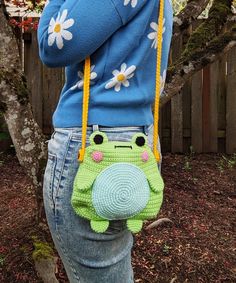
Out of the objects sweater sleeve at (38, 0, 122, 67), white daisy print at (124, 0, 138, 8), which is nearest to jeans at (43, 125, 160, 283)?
sweater sleeve at (38, 0, 122, 67)

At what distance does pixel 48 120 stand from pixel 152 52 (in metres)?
4.87

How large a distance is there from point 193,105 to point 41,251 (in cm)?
382

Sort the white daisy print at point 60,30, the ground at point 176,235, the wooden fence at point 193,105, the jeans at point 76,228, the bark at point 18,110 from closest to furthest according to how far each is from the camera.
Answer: the white daisy print at point 60,30
the jeans at point 76,228
the bark at point 18,110
the ground at point 176,235
the wooden fence at point 193,105

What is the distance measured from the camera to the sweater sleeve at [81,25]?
1.41 metres

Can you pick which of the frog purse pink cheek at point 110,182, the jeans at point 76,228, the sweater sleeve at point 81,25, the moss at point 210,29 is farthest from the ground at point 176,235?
the sweater sleeve at point 81,25

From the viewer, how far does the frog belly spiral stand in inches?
57.3

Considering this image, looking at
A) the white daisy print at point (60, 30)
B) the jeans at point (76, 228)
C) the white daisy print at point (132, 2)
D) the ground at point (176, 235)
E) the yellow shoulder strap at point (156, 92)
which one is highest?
the white daisy print at point (132, 2)

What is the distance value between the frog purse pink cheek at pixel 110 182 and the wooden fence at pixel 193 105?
16.0 feet

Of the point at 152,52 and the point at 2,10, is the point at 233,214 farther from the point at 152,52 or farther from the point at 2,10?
the point at 152,52

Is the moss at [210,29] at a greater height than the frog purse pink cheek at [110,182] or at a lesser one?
greater

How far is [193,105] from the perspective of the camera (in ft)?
20.9

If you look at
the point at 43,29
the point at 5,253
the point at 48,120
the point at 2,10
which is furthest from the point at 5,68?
the point at 48,120

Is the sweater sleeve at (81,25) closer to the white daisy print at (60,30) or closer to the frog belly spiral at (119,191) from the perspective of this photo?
the white daisy print at (60,30)

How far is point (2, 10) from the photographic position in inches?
→ 114
